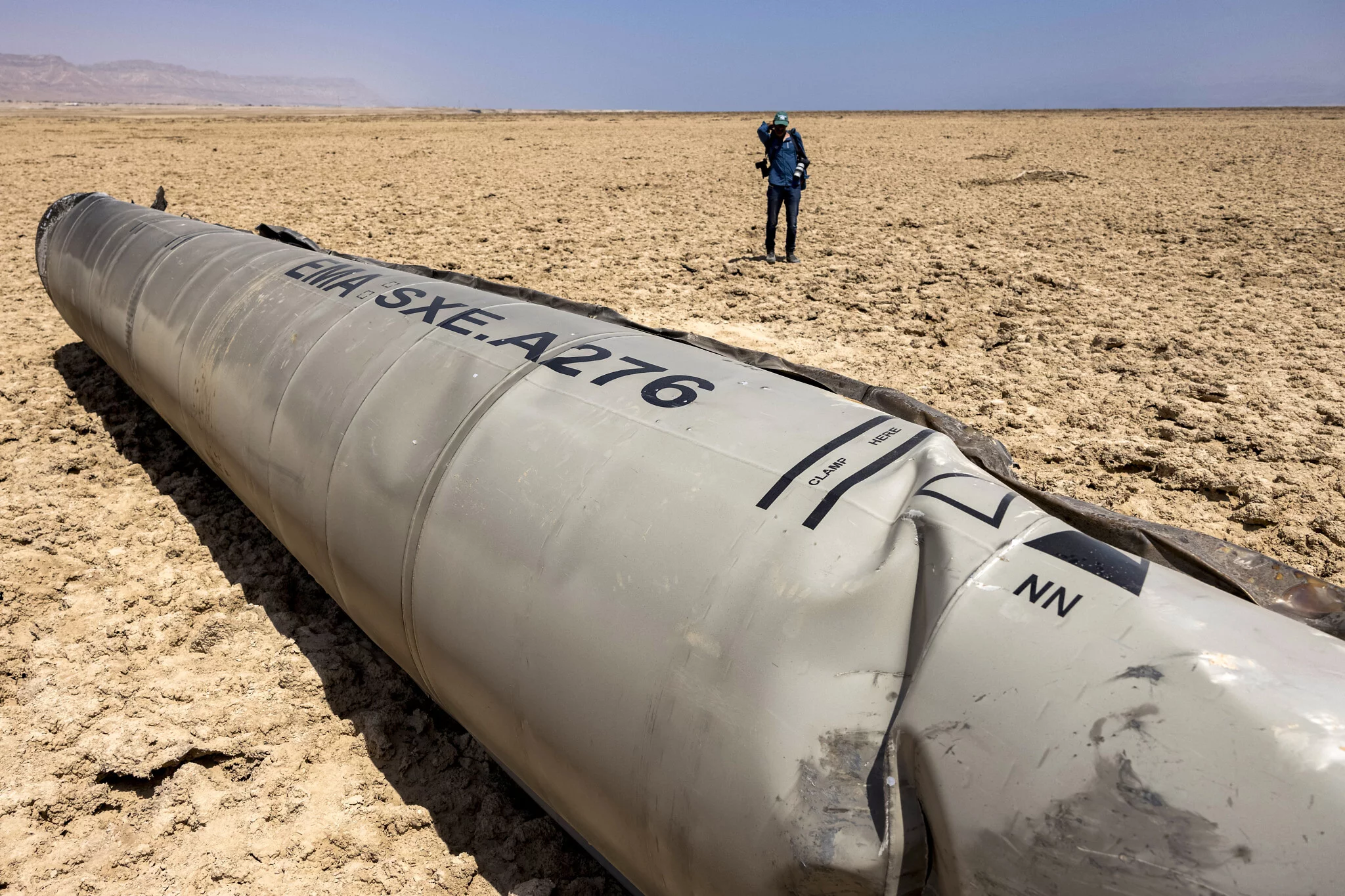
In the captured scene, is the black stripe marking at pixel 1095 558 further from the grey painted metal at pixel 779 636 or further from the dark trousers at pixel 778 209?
the dark trousers at pixel 778 209

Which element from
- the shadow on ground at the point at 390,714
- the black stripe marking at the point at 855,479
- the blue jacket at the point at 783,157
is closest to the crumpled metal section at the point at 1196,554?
the black stripe marking at the point at 855,479

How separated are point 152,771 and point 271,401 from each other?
1.12 meters

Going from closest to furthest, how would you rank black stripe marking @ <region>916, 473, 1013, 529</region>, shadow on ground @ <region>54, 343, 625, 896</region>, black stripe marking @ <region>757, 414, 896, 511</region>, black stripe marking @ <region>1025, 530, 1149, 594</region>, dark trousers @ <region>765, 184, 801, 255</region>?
black stripe marking @ <region>1025, 530, 1149, 594</region>
black stripe marking @ <region>916, 473, 1013, 529</region>
black stripe marking @ <region>757, 414, 896, 511</region>
shadow on ground @ <region>54, 343, 625, 896</region>
dark trousers @ <region>765, 184, 801, 255</region>

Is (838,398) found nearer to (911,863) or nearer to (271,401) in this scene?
(911,863)

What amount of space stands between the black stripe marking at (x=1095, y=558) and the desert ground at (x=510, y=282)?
1.40 meters

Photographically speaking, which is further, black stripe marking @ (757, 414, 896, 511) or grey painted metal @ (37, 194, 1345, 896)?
black stripe marking @ (757, 414, 896, 511)

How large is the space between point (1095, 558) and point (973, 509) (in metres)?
0.19

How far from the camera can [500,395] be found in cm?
184

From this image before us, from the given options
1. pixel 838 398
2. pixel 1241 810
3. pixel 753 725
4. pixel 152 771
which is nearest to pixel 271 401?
pixel 152 771

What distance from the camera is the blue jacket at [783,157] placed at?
6.86 metres

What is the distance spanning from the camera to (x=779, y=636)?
121cm

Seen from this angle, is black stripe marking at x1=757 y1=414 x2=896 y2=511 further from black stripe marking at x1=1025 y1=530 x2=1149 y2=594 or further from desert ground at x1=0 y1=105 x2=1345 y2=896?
desert ground at x1=0 y1=105 x2=1345 y2=896

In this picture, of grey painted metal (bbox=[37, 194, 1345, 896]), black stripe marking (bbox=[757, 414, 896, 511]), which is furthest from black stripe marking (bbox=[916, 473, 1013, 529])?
black stripe marking (bbox=[757, 414, 896, 511])

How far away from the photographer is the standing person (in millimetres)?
6840
